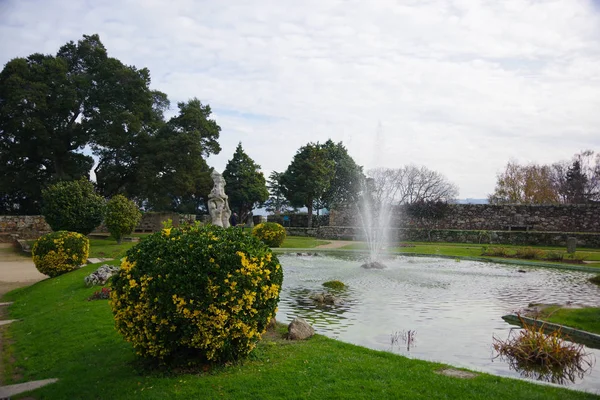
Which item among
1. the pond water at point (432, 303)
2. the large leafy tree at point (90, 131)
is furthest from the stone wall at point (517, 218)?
the large leafy tree at point (90, 131)

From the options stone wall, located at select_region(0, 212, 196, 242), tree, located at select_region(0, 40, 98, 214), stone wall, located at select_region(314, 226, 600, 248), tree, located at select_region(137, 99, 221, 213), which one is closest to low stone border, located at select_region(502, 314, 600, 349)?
stone wall, located at select_region(314, 226, 600, 248)

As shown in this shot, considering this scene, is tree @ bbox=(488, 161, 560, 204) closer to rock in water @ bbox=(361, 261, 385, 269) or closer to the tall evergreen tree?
the tall evergreen tree

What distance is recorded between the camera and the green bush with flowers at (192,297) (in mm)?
5195

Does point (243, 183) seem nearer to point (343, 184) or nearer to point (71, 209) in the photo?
point (343, 184)

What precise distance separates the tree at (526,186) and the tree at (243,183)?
87.8 ft

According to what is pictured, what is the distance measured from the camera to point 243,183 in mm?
49719

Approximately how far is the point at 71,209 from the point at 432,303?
1933 cm

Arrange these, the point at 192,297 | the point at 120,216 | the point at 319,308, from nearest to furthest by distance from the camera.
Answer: the point at 192,297 → the point at 319,308 → the point at 120,216

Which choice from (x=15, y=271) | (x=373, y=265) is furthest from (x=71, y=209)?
(x=373, y=265)

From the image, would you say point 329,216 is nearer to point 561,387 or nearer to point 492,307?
point 492,307

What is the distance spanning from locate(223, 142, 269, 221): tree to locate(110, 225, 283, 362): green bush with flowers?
44121 millimetres

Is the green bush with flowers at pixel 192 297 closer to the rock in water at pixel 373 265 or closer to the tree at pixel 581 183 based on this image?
the rock in water at pixel 373 265

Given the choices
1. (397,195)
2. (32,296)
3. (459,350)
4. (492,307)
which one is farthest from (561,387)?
(397,195)

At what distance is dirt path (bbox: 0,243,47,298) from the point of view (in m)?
15.5
